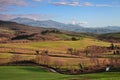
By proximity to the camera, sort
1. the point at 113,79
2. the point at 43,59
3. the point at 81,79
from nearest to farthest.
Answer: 1. the point at 113,79
2. the point at 81,79
3. the point at 43,59

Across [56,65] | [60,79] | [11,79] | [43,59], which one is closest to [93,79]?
[60,79]

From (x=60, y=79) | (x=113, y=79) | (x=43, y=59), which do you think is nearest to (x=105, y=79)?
(x=113, y=79)

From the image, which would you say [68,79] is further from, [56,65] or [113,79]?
[56,65]

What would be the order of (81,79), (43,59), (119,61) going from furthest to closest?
(43,59), (119,61), (81,79)

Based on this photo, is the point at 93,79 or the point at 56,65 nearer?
the point at 93,79

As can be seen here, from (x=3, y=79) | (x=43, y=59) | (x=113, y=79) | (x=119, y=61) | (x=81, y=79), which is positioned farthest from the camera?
(x=43, y=59)

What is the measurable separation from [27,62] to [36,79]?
120ft

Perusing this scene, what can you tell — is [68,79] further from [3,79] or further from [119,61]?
[119,61]

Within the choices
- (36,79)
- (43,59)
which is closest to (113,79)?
(36,79)

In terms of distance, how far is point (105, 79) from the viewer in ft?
141

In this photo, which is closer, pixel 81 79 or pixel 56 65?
pixel 81 79

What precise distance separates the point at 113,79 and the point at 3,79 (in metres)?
18.4

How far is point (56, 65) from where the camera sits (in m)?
81.8

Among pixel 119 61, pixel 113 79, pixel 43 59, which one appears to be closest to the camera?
pixel 113 79
